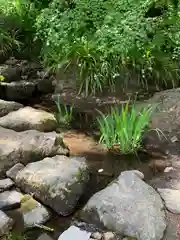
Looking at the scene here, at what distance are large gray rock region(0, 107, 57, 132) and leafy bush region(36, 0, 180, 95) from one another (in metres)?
1.12

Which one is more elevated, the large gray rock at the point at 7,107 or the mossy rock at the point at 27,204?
the large gray rock at the point at 7,107

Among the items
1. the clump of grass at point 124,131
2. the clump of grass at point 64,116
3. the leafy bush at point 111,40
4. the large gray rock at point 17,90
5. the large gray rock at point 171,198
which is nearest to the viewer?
the large gray rock at point 171,198

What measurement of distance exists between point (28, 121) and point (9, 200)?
55.2 inches

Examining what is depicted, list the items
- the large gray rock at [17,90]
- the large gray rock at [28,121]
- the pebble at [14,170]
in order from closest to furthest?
the pebble at [14,170] < the large gray rock at [28,121] < the large gray rock at [17,90]

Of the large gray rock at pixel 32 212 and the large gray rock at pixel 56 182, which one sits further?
the large gray rock at pixel 56 182

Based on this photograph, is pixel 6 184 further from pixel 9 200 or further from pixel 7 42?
pixel 7 42

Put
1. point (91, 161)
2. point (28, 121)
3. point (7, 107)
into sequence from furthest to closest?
point (7, 107)
point (28, 121)
point (91, 161)

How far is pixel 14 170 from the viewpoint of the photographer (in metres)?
3.54

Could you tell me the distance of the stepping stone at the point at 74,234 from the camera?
9.32 feet

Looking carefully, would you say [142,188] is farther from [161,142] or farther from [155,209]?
[161,142]

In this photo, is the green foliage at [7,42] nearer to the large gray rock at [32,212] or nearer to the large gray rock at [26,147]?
the large gray rock at [26,147]

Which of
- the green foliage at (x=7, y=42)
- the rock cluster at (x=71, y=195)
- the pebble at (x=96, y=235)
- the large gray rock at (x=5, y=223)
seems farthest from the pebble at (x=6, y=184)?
the green foliage at (x=7, y=42)

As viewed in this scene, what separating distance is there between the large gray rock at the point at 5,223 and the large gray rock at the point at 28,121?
5.01 ft

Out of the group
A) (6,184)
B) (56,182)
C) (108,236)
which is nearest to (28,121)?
(6,184)
